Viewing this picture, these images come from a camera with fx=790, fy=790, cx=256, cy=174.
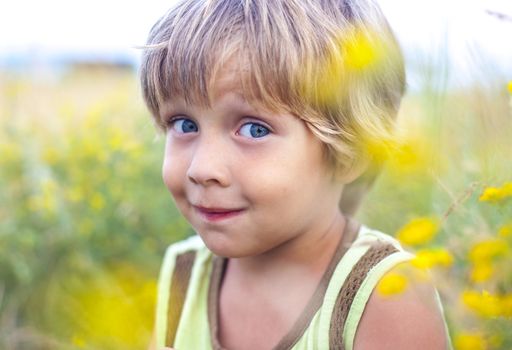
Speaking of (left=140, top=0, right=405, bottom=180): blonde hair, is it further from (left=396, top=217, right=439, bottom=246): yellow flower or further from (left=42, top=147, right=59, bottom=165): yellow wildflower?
(left=42, top=147, right=59, bottom=165): yellow wildflower

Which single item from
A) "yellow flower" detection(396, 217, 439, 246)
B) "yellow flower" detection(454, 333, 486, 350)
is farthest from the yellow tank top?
"yellow flower" detection(396, 217, 439, 246)

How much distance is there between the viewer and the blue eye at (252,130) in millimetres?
1451

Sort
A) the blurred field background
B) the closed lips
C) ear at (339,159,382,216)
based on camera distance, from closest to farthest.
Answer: the blurred field background, the closed lips, ear at (339,159,382,216)

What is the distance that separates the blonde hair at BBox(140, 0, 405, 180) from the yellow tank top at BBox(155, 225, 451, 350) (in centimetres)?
18

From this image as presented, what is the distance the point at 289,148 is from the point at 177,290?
60 cm

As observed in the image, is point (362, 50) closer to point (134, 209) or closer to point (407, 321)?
point (407, 321)

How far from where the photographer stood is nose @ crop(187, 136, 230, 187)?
4.66 feet

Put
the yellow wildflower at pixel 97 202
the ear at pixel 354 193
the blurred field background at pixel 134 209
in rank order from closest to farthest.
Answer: the blurred field background at pixel 134 209 → the ear at pixel 354 193 → the yellow wildflower at pixel 97 202

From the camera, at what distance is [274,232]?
59.4 inches

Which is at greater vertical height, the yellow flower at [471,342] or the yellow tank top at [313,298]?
the yellow tank top at [313,298]

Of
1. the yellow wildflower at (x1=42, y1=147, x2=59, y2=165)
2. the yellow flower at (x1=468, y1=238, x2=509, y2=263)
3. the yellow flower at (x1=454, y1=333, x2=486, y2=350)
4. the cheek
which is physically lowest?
the yellow flower at (x1=454, y1=333, x2=486, y2=350)

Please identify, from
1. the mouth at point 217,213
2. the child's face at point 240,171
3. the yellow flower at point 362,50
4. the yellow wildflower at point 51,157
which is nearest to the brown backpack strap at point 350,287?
the child's face at point 240,171

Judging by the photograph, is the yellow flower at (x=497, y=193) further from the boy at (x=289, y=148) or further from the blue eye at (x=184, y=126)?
the blue eye at (x=184, y=126)

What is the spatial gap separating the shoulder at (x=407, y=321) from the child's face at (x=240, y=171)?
9.0 inches
